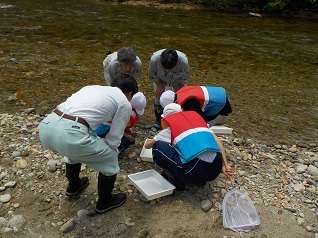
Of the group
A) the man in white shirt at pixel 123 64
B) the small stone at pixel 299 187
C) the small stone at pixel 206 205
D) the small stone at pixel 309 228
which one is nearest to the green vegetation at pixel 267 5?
the man in white shirt at pixel 123 64

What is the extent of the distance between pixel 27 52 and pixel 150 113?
15.1 ft

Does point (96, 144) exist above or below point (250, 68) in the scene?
above

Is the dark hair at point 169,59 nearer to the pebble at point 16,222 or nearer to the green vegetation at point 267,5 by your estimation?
the pebble at point 16,222

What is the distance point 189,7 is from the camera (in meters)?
19.4

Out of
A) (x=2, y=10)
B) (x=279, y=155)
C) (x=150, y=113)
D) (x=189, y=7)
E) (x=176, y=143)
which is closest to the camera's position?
(x=176, y=143)

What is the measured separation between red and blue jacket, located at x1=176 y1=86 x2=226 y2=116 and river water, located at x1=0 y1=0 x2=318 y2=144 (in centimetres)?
115

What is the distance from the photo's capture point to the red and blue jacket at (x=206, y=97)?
361 cm

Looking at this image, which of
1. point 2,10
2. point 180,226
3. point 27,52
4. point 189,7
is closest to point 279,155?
point 180,226

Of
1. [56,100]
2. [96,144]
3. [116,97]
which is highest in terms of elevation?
[116,97]

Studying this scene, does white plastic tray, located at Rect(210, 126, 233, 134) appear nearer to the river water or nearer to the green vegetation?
the river water

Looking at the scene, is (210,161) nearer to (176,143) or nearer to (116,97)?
(176,143)

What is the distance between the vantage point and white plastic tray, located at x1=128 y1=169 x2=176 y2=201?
9.54 ft

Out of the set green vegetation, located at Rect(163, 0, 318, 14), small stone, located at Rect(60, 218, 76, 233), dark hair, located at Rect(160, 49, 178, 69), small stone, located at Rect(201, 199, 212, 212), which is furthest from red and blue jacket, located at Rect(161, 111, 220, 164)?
green vegetation, located at Rect(163, 0, 318, 14)

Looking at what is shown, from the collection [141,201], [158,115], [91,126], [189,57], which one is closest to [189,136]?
[141,201]
